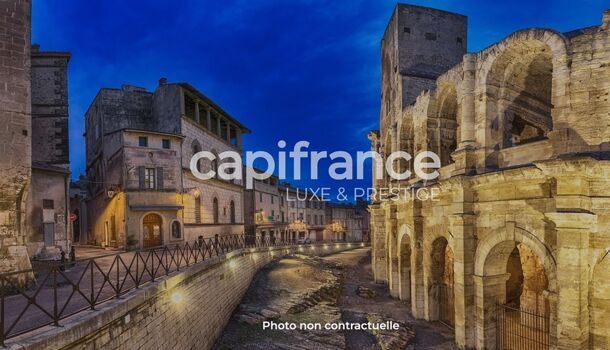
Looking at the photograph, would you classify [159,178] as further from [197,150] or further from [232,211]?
[232,211]

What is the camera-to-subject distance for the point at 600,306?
8500 mm

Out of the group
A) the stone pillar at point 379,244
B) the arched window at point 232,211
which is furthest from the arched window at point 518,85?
the arched window at point 232,211

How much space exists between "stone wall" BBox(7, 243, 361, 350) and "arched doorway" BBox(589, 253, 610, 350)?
10.9 meters

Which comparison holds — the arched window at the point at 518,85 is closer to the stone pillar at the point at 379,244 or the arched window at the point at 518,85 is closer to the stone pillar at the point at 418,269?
the stone pillar at the point at 418,269

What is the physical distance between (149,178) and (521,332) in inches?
782

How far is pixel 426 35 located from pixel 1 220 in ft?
68.5

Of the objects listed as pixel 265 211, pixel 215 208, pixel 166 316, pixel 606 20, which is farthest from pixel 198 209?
pixel 606 20

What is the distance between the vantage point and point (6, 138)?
9.49m

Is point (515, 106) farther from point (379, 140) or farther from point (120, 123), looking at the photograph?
point (120, 123)

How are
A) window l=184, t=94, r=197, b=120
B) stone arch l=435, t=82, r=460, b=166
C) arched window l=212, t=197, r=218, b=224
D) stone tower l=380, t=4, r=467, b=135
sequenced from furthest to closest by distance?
arched window l=212, t=197, r=218, b=224 < window l=184, t=94, r=197, b=120 < stone tower l=380, t=4, r=467, b=135 < stone arch l=435, t=82, r=460, b=166

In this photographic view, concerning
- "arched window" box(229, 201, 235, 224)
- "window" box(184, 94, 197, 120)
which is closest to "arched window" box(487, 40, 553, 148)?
"window" box(184, 94, 197, 120)

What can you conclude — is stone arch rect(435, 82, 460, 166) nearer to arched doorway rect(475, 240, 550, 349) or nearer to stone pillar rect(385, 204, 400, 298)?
stone pillar rect(385, 204, 400, 298)

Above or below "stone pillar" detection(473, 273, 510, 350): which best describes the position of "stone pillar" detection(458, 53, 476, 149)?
above

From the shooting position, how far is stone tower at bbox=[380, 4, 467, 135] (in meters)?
19.5
